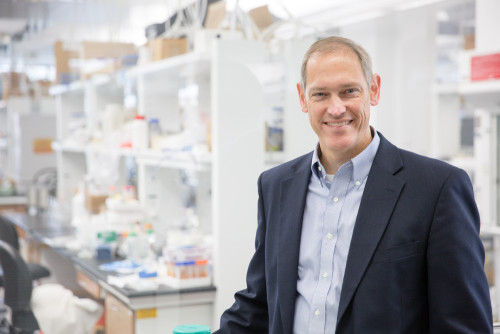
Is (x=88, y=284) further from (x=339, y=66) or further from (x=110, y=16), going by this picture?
(x=339, y=66)

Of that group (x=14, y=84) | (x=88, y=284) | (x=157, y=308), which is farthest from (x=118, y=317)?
(x=14, y=84)

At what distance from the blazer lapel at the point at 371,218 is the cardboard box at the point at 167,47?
6.89 ft

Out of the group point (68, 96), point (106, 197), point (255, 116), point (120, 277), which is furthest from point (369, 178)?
point (68, 96)

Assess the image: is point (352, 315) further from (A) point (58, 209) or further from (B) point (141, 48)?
(A) point (58, 209)

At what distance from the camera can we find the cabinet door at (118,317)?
2748mm

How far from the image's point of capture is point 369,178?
1.27 m

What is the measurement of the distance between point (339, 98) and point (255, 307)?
0.55 meters

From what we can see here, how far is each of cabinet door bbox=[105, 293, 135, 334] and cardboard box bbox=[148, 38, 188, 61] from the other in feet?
4.18

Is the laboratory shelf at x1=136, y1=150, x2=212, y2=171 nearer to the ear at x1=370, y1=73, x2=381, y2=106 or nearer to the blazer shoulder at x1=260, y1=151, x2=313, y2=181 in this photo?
the blazer shoulder at x1=260, y1=151, x2=313, y2=181

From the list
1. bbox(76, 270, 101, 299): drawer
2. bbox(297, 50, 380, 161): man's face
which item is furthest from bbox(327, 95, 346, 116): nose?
bbox(76, 270, 101, 299): drawer

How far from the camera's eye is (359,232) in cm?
123

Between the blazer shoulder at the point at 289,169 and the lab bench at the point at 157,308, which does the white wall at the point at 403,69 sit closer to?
the lab bench at the point at 157,308

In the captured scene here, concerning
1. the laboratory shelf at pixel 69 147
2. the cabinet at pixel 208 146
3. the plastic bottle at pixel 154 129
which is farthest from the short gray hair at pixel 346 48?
the laboratory shelf at pixel 69 147

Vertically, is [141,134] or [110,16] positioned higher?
[110,16]
